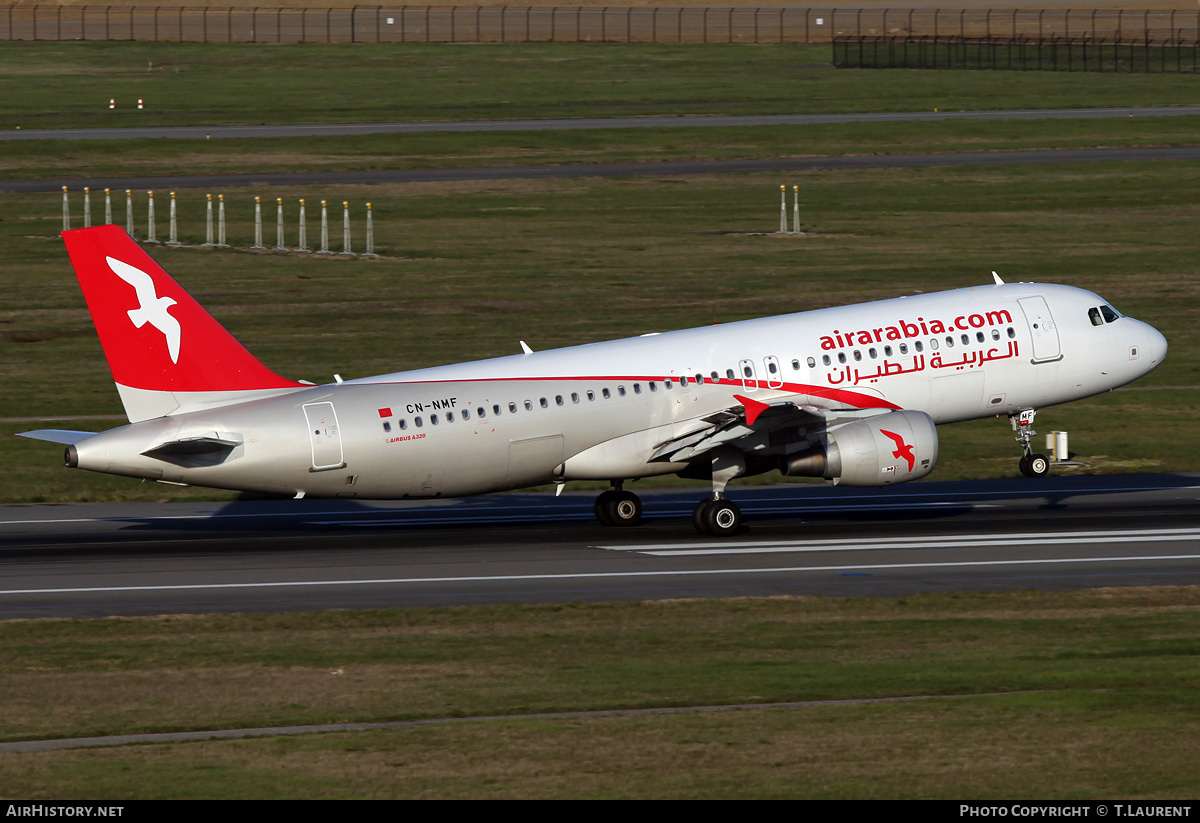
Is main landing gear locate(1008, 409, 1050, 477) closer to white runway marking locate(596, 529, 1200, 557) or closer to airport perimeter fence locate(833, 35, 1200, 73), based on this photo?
white runway marking locate(596, 529, 1200, 557)

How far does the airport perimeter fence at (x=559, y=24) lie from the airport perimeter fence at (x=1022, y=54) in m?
8.02

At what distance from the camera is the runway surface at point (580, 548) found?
3422cm

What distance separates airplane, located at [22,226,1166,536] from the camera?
1414 inches

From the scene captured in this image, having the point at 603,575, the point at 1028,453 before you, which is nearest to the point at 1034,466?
the point at 1028,453

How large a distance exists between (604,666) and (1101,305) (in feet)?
69.1

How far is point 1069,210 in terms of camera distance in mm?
88500

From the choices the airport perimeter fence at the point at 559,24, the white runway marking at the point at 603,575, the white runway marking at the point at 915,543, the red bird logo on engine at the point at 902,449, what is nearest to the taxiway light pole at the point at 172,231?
the white runway marking at the point at 915,543

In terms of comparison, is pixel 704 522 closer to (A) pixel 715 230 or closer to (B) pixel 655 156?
(A) pixel 715 230

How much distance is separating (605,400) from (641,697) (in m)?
13.4

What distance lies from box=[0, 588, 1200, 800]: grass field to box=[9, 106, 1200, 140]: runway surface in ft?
274

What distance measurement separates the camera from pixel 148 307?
3597 cm

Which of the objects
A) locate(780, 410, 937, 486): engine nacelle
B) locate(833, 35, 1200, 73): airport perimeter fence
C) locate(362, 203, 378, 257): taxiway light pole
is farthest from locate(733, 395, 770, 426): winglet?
locate(833, 35, 1200, 73): airport perimeter fence

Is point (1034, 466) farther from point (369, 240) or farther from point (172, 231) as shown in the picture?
point (172, 231)
